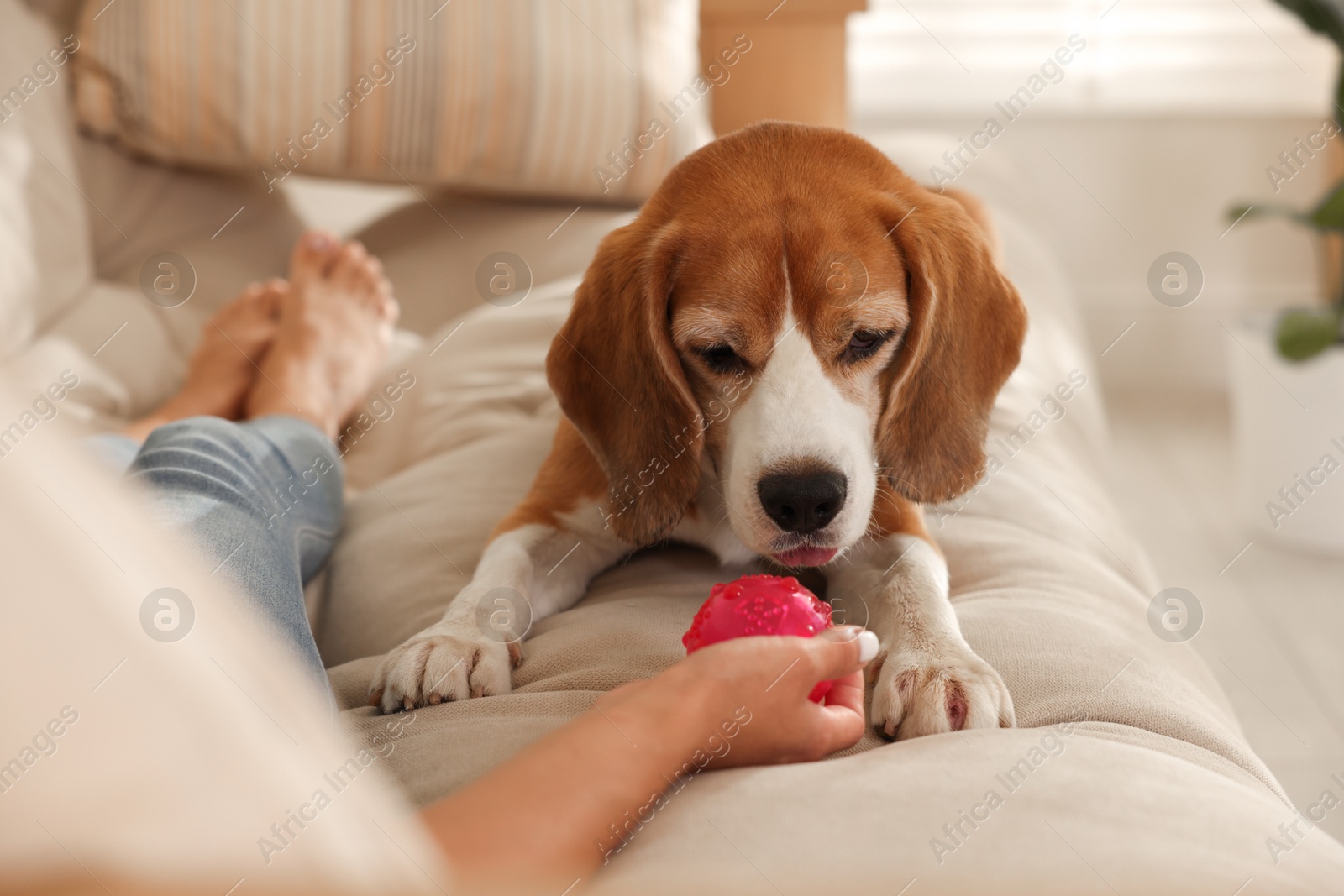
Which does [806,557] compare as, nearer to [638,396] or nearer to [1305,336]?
[638,396]

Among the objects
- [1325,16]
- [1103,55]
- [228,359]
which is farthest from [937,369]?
[1103,55]

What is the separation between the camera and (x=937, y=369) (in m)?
1.20

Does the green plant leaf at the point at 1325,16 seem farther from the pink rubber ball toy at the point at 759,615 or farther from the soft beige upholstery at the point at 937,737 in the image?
the pink rubber ball toy at the point at 759,615

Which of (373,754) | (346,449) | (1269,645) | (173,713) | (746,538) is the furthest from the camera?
(1269,645)

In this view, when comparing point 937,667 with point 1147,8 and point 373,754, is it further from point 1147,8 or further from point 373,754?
point 1147,8

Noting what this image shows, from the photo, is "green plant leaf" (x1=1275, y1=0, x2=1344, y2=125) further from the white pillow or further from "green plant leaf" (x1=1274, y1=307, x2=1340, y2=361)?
the white pillow

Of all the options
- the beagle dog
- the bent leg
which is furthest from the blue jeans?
the beagle dog

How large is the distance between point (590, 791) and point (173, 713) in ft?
1.09

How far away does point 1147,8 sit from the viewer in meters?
3.56

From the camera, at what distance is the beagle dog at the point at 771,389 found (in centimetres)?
107

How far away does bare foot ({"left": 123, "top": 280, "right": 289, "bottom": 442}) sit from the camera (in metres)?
1.73

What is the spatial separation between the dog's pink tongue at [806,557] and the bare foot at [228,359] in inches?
40.2

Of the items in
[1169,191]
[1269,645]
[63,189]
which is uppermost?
[63,189]

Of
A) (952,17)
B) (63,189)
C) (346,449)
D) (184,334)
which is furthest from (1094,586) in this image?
(952,17)
